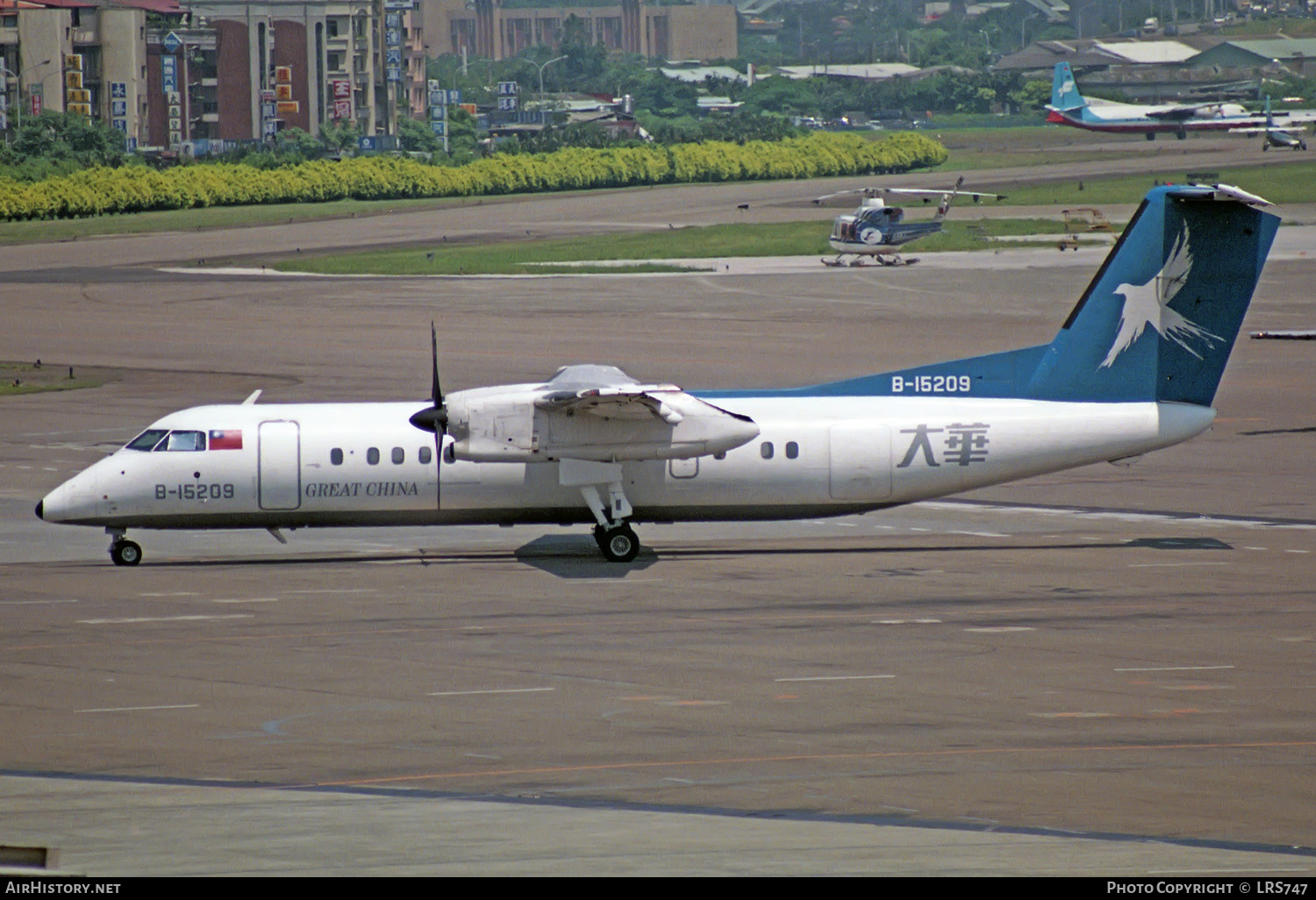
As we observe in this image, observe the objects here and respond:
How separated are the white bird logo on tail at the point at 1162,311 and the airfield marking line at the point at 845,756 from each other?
11.7 meters

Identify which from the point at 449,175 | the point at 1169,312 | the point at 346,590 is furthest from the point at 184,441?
the point at 449,175

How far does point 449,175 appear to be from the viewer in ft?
407

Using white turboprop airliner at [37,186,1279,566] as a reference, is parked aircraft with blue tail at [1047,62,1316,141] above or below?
above

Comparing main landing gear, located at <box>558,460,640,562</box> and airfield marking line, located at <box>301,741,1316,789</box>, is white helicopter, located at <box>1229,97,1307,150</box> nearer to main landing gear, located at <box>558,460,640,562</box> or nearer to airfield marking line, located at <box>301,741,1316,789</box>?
main landing gear, located at <box>558,460,640,562</box>

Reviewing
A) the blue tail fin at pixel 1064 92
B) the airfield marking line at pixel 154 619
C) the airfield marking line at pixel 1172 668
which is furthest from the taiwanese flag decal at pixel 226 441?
the blue tail fin at pixel 1064 92

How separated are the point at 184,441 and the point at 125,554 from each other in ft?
6.82

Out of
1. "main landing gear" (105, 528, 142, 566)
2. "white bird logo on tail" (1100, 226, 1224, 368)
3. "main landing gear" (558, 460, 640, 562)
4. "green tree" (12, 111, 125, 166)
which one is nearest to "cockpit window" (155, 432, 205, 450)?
"main landing gear" (105, 528, 142, 566)

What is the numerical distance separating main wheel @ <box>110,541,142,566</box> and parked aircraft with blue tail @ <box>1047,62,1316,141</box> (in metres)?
134

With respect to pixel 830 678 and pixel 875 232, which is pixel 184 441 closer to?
pixel 830 678

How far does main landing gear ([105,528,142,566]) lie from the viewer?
91.2ft

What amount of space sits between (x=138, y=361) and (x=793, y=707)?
134ft

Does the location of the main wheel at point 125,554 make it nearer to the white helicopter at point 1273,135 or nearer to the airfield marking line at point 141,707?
the airfield marking line at point 141,707
